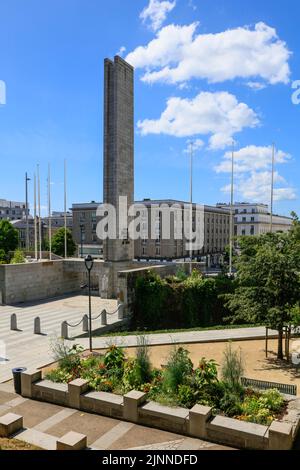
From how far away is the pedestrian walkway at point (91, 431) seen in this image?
7430 millimetres

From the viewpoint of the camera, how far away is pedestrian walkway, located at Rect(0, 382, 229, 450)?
7.43 meters

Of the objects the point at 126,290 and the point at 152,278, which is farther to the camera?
the point at 152,278

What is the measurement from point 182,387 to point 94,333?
416 inches

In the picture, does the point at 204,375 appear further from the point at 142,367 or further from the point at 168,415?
the point at 142,367

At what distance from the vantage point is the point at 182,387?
8586mm

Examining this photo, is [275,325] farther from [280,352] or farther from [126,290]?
[126,290]

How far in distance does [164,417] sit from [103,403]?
165 centimetres

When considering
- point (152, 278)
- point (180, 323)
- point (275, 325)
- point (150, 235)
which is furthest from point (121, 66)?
point (150, 235)

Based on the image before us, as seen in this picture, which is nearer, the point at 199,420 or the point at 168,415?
the point at 199,420

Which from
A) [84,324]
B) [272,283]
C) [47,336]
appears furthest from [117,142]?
[272,283]

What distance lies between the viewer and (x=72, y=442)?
6.86m

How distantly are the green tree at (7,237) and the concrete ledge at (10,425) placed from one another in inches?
1924

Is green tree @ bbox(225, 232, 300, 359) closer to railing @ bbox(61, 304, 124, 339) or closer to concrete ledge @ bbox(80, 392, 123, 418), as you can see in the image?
concrete ledge @ bbox(80, 392, 123, 418)
